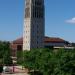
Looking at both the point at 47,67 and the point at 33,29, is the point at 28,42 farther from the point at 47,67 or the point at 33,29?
the point at 47,67

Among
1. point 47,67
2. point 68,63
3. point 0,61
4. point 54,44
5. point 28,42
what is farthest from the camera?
point 54,44

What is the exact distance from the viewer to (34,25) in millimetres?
151125

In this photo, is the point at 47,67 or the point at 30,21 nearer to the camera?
the point at 47,67

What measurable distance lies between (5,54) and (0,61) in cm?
238

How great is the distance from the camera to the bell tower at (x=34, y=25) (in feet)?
490

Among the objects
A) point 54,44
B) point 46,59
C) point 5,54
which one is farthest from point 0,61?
point 54,44

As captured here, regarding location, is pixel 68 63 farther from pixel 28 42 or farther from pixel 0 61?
pixel 28 42

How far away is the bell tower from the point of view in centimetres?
14938

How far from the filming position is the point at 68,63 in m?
53.0

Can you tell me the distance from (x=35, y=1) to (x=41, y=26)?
10.3m

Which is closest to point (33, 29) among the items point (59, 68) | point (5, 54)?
point (5, 54)

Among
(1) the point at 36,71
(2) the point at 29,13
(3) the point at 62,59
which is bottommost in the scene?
(1) the point at 36,71

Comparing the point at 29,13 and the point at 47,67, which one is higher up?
the point at 29,13

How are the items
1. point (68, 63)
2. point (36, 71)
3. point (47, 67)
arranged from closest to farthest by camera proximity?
point (68, 63) < point (47, 67) < point (36, 71)
